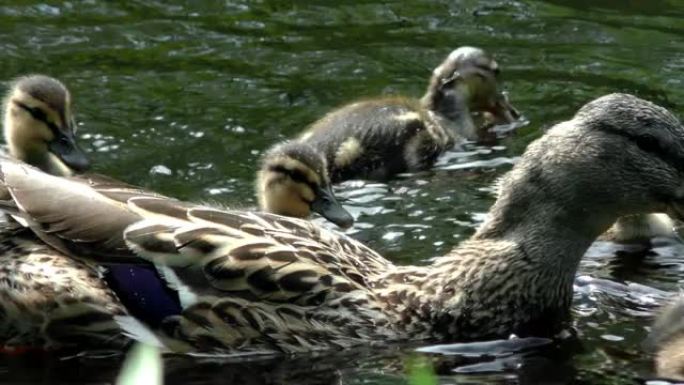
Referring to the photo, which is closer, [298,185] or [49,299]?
[49,299]

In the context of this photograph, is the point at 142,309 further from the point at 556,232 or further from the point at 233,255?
the point at 556,232

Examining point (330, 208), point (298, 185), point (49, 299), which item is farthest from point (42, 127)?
point (49, 299)

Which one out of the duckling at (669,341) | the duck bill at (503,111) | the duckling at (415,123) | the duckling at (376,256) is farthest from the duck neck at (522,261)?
the duck bill at (503,111)

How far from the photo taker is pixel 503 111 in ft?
24.2

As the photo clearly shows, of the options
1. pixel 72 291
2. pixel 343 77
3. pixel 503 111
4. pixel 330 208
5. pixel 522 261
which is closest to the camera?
pixel 72 291

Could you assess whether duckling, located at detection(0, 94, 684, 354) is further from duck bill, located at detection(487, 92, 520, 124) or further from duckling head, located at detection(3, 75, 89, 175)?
duck bill, located at detection(487, 92, 520, 124)

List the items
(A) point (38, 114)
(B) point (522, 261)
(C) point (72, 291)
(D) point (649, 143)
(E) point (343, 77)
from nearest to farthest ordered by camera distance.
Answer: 1. (C) point (72, 291)
2. (B) point (522, 261)
3. (D) point (649, 143)
4. (A) point (38, 114)
5. (E) point (343, 77)

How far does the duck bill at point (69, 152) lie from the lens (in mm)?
5938

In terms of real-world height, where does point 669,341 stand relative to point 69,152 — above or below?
below

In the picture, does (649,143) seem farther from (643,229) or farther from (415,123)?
(415,123)

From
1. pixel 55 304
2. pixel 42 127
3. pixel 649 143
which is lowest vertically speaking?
pixel 55 304

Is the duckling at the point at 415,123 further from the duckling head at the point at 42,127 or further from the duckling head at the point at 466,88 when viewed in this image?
the duckling head at the point at 42,127

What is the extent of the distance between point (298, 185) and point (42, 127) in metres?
1.06

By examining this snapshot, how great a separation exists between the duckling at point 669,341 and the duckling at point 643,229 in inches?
46.3
